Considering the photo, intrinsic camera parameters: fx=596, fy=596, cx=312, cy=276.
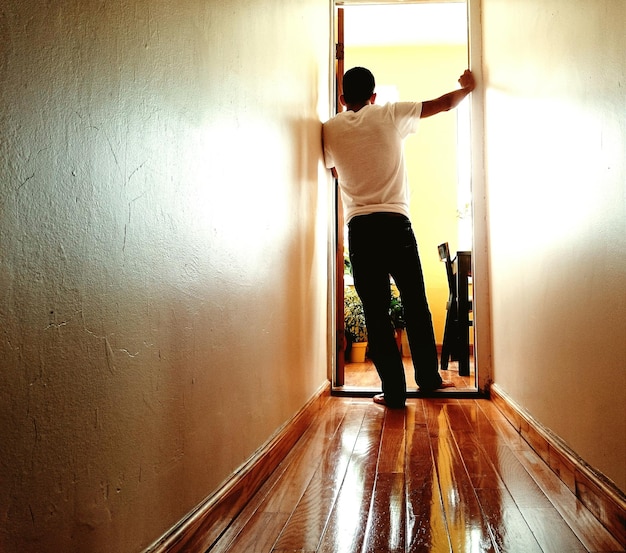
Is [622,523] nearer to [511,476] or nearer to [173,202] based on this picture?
[511,476]

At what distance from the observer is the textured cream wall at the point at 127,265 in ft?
2.01

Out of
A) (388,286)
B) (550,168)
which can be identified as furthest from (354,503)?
(388,286)

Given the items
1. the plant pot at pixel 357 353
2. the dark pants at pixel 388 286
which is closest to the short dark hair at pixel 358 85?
the dark pants at pixel 388 286

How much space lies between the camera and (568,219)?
1429 millimetres

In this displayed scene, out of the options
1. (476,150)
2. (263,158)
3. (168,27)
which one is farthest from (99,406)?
(476,150)

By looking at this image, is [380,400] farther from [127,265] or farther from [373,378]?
[127,265]

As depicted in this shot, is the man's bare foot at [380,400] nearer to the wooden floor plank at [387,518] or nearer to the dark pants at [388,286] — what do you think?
the dark pants at [388,286]

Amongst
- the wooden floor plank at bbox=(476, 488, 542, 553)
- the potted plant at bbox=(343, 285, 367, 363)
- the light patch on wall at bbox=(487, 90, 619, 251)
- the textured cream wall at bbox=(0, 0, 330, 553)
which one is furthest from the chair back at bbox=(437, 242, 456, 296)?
the wooden floor plank at bbox=(476, 488, 542, 553)

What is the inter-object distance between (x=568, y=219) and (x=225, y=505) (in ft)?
3.33

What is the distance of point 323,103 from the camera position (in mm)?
2949

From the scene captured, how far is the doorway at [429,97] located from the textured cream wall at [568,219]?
322 cm

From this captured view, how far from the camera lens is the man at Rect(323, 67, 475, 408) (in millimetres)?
2656

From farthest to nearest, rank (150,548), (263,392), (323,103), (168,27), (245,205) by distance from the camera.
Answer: (323,103), (263,392), (245,205), (168,27), (150,548)

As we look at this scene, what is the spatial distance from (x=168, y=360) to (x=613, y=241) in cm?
84
